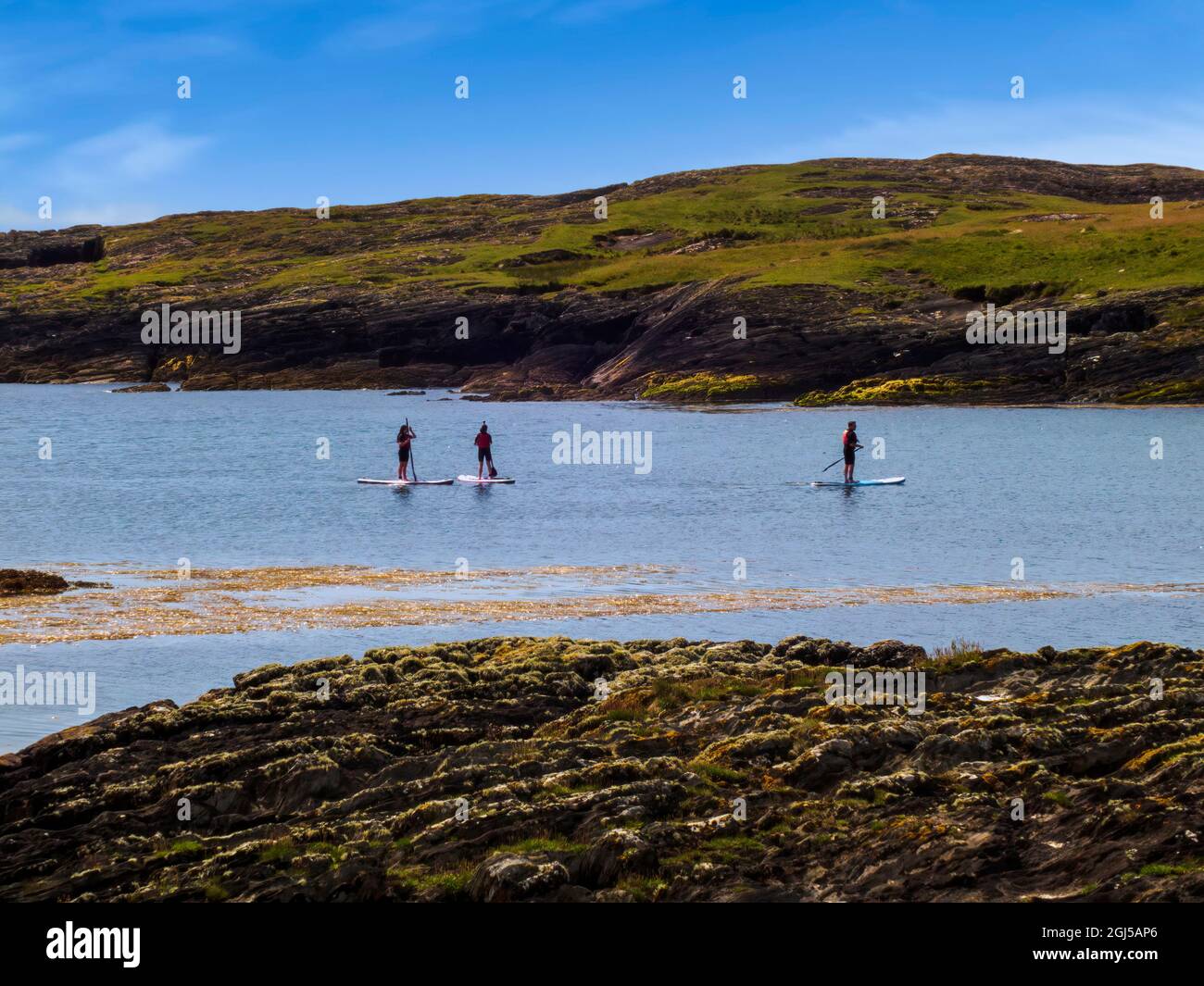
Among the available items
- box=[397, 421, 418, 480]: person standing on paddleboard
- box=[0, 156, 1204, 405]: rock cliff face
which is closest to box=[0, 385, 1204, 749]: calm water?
box=[397, 421, 418, 480]: person standing on paddleboard

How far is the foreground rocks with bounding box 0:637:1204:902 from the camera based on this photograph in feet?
51.4

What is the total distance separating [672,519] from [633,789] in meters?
40.4

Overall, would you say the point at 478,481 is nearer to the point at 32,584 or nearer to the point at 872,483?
the point at 872,483

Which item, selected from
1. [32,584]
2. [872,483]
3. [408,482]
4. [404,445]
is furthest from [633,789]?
[408,482]

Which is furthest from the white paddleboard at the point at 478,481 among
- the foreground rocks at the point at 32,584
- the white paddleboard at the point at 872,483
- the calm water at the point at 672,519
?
the foreground rocks at the point at 32,584

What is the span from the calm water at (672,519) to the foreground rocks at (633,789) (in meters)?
5.62

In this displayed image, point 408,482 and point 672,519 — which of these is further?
point 408,482

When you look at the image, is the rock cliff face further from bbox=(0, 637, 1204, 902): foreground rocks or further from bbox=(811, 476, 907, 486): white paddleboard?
bbox=(0, 637, 1204, 902): foreground rocks

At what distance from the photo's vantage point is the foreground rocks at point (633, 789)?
1566 centimetres

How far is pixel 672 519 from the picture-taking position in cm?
5838

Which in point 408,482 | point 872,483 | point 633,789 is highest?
point 408,482

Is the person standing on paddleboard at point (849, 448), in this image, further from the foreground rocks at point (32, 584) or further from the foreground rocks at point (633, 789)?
the foreground rocks at point (633, 789)
